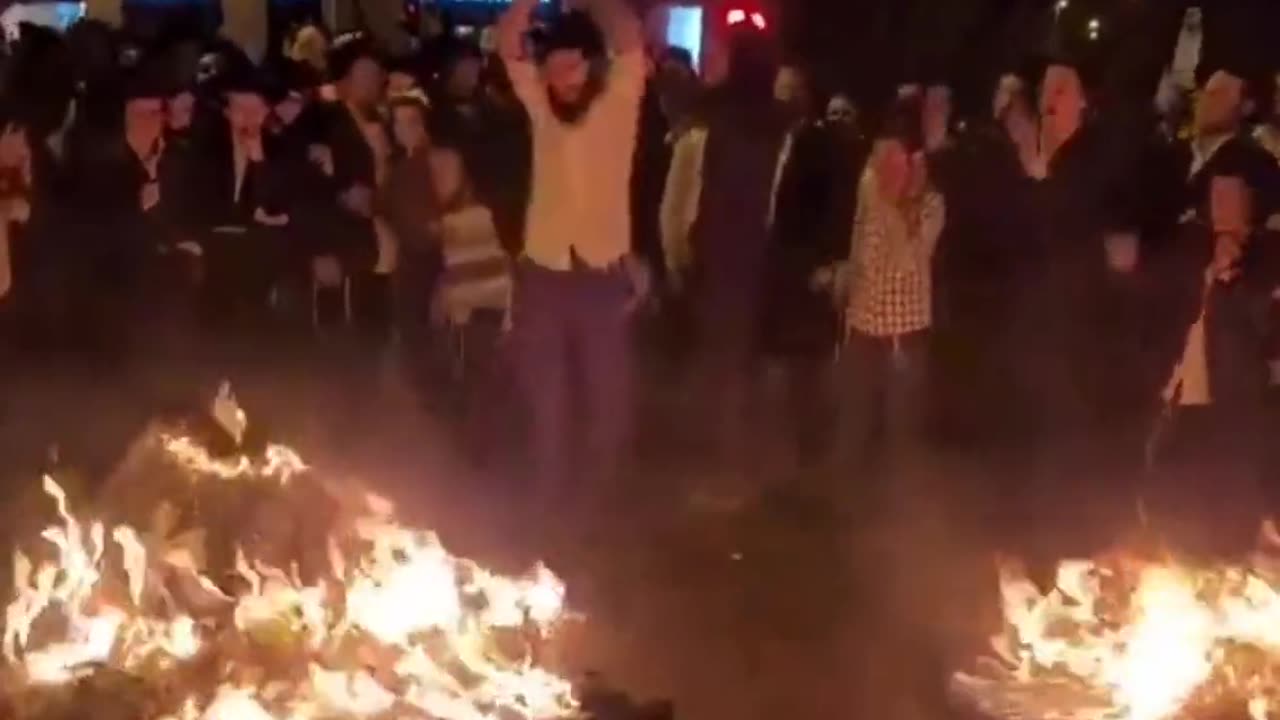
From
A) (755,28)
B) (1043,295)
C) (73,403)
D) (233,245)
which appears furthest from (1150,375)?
(73,403)

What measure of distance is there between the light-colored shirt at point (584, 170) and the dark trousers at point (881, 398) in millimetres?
224

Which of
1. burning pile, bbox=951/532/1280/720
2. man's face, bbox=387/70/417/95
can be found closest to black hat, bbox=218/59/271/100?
man's face, bbox=387/70/417/95

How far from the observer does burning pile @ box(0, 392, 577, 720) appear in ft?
4.76

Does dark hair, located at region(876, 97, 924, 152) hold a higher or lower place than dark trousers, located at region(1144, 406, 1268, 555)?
higher

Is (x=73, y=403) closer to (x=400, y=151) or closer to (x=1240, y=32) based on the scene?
(x=400, y=151)

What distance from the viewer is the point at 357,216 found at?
140 centimetres

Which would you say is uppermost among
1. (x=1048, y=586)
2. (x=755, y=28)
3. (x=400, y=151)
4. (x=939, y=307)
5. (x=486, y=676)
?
(x=755, y=28)

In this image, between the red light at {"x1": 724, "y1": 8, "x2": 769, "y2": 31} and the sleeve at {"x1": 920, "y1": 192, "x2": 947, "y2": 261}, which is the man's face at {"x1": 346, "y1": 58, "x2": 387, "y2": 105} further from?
the sleeve at {"x1": 920, "y1": 192, "x2": 947, "y2": 261}

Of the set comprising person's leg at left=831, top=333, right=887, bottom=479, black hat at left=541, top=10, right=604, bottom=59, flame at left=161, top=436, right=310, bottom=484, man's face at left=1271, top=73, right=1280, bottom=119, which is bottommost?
flame at left=161, top=436, right=310, bottom=484

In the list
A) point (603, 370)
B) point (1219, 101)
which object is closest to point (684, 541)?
point (603, 370)

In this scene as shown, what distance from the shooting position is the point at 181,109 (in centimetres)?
139

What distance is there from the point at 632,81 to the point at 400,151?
0.21 meters

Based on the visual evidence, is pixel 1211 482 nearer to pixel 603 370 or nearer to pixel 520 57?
pixel 603 370

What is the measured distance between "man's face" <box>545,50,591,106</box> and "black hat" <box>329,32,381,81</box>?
0.15m
